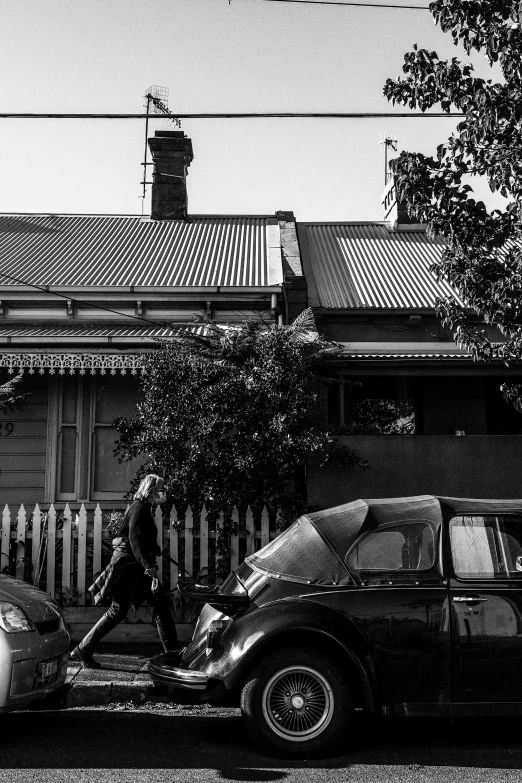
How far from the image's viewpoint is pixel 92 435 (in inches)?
484

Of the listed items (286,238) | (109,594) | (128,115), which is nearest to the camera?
(109,594)

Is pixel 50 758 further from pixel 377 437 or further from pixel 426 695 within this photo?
pixel 377 437

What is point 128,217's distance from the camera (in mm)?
17734

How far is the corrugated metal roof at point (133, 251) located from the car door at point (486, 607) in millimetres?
7389

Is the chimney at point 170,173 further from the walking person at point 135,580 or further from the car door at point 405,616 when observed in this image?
the car door at point 405,616

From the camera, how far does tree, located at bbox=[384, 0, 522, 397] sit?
8.30 m

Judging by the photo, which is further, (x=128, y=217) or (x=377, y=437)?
(x=128, y=217)

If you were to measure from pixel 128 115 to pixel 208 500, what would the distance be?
441 cm

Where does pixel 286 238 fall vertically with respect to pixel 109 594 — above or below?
above

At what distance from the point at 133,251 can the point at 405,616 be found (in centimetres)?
1062

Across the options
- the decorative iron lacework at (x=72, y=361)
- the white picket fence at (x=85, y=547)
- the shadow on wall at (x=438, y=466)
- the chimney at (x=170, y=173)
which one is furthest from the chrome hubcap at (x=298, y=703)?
the chimney at (x=170, y=173)

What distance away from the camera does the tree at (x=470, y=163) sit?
27.2 ft

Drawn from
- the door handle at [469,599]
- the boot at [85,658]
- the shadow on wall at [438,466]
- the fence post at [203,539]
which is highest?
the shadow on wall at [438,466]

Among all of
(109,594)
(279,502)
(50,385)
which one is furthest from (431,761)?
(50,385)
